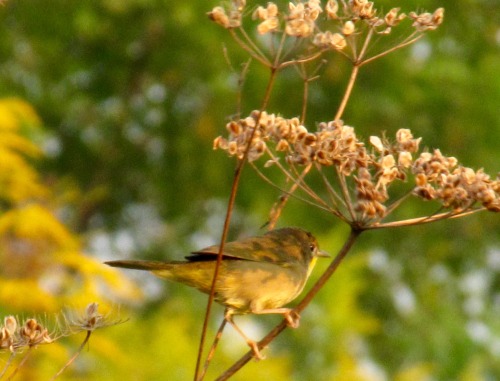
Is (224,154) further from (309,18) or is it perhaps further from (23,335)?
(23,335)

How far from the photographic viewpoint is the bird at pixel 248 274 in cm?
482

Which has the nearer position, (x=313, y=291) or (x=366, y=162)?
(x=313, y=291)

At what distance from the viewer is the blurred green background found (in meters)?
13.9

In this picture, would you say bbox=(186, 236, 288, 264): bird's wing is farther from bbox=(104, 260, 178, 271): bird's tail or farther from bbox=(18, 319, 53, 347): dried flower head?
bbox=(18, 319, 53, 347): dried flower head

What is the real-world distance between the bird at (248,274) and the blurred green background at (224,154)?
721 centimetres

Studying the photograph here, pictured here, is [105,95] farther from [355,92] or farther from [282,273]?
[282,273]

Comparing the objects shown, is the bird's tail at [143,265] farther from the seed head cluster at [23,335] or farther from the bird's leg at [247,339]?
the seed head cluster at [23,335]

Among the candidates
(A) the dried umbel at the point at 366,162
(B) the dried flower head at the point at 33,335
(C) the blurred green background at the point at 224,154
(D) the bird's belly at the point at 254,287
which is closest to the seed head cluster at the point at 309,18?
(A) the dried umbel at the point at 366,162

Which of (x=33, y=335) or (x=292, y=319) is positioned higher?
(x=33, y=335)

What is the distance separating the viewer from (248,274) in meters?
5.03

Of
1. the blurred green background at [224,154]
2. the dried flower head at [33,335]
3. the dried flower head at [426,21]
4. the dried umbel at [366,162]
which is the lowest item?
the blurred green background at [224,154]

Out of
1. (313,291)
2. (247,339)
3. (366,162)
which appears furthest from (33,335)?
(247,339)

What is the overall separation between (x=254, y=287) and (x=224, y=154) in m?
9.88

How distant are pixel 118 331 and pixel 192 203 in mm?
3862
